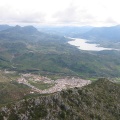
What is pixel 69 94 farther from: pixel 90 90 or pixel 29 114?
pixel 29 114

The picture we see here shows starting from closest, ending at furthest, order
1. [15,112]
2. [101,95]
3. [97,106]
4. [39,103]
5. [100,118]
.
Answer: [15,112]
[39,103]
[100,118]
[97,106]
[101,95]

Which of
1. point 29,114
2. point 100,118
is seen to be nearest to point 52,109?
point 29,114

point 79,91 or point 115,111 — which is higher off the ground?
point 79,91

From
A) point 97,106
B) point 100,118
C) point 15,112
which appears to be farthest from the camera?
point 97,106

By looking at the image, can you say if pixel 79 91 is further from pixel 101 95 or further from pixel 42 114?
pixel 42 114

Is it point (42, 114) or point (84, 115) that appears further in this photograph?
point (84, 115)

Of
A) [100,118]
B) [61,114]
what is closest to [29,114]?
[61,114]
